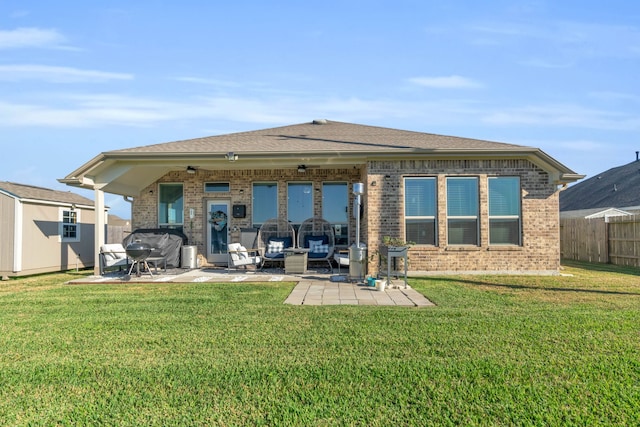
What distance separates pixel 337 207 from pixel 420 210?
2.73 metres

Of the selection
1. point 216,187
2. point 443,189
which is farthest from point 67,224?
point 443,189

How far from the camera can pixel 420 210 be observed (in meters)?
9.65

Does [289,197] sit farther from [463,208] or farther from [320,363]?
[320,363]

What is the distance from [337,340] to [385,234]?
18.2 feet

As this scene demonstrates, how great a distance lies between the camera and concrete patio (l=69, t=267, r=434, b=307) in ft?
21.1

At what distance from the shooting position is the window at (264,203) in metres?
11.8

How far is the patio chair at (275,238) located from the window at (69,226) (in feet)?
18.2

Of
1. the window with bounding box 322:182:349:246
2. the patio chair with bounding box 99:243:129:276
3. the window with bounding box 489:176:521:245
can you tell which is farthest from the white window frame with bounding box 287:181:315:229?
the window with bounding box 489:176:521:245

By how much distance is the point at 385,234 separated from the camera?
9.52m

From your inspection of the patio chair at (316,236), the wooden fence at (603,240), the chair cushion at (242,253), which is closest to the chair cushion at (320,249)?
the patio chair at (316,236)

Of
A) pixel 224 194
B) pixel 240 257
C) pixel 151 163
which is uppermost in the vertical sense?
pixel 151 163

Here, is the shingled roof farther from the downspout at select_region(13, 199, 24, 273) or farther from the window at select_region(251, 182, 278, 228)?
the downspout at select_region(13, 199, 24, 273)

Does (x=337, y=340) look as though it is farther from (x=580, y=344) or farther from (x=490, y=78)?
(x=490, y=78)

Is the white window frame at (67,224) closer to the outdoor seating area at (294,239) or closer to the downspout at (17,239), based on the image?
the downspout at (17,239)
